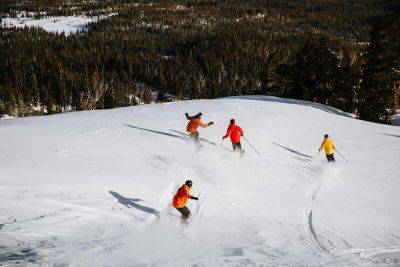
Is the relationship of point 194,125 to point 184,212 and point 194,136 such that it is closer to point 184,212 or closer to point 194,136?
point 194,136

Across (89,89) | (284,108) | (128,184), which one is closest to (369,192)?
(128,184)

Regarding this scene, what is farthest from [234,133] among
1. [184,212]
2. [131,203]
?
[131,203]

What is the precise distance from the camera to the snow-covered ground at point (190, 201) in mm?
10992

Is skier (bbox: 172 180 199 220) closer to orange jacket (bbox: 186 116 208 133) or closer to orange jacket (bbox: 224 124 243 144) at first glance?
orange jacket (bbox: 224 124 243 144)

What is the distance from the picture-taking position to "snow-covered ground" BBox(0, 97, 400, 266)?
10992mm

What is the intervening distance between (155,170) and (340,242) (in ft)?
27.0

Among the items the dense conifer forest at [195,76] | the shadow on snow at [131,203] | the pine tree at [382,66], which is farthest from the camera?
the dense conifer forest at [195,76]

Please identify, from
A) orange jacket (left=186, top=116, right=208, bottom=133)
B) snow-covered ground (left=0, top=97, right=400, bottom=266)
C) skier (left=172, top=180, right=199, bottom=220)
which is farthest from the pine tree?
skier (left=172, top=180, right=199, bottom=220)

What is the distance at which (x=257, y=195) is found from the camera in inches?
655

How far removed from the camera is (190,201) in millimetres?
15289

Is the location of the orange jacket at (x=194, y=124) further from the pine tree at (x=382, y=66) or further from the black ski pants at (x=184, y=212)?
the pine tree at (x=382, y=66)

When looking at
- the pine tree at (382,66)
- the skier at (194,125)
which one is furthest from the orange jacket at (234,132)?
the pine tree at (382,66)

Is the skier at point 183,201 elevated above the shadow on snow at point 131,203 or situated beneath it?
elevated above

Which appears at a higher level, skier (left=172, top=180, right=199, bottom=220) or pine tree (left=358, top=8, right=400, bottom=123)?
pine tree (left=358, top=8, right=400, bottom=123)
